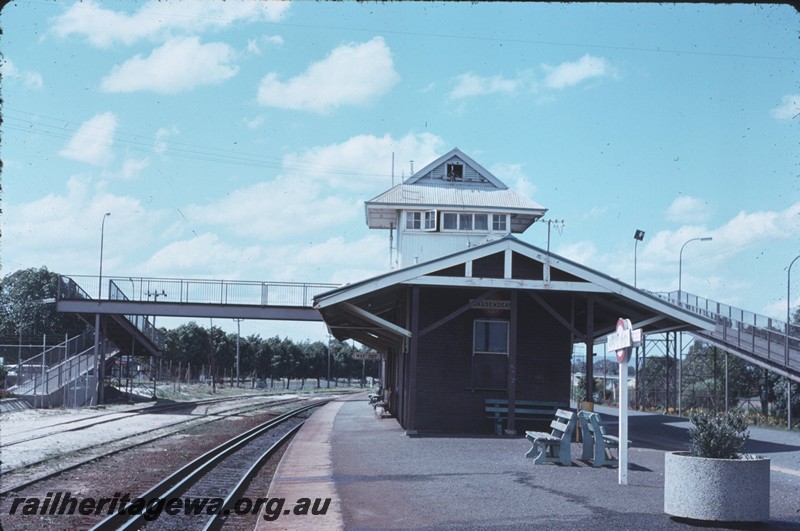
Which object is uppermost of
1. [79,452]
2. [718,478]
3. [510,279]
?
[510,279]

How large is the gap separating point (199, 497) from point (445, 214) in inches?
689

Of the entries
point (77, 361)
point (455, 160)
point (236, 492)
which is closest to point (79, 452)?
point (236, 492)

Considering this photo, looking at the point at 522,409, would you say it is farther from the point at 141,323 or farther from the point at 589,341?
the point at 141,323

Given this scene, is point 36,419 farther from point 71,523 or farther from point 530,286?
point 71,523

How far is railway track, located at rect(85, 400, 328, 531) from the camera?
9.97m

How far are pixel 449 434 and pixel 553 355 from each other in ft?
11.6

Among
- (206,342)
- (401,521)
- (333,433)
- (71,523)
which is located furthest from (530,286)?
(206,342)

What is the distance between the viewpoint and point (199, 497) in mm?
12367

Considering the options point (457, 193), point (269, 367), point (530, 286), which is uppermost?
point (457, 193)

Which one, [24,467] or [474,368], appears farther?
[474,368]

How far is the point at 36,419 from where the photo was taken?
91.2 ft
